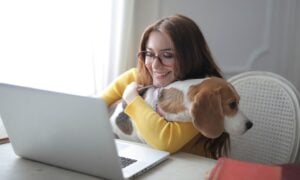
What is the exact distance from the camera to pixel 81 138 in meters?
0.85

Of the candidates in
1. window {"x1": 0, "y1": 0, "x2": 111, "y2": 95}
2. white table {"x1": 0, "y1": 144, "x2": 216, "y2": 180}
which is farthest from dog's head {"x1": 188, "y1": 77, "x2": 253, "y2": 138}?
window {"x1": 0, "y1": 0, "x2": 111, "y2": 95}

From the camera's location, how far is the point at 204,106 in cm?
110

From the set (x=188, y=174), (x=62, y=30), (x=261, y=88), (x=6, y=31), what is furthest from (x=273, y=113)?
(x=6, y=31)

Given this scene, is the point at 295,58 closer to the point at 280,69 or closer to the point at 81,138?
the point at 280,69

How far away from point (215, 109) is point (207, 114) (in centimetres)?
3

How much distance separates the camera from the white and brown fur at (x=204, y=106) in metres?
1.10

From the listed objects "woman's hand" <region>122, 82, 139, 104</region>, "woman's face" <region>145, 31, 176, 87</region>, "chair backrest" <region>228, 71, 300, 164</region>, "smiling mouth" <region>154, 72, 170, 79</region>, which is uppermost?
"woman's face" <region>145, 31, 176, 87</region>

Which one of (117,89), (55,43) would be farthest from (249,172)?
(55,43)

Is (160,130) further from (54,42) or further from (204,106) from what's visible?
(54,42)

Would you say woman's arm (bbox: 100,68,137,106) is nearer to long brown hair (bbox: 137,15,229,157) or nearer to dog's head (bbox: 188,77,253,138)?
long brown hair (bbox: 137,15,229,157)

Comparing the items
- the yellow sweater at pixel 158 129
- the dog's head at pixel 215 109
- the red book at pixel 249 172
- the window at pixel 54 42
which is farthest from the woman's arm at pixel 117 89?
the red book at pixel 249 172

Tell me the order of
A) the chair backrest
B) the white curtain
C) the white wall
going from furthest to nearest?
the white wall
the white curtain
the chair backrest

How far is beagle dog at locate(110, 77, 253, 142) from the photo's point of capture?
3.59ft

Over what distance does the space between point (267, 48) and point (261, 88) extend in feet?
1.92
